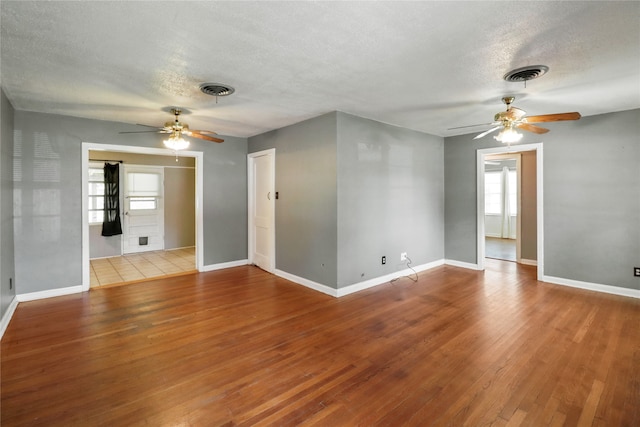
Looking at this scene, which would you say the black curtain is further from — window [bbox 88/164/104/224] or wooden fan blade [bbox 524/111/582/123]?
wooden fan blade [bbox 524/111/582/123]

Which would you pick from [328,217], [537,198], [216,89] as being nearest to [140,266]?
[328,217]

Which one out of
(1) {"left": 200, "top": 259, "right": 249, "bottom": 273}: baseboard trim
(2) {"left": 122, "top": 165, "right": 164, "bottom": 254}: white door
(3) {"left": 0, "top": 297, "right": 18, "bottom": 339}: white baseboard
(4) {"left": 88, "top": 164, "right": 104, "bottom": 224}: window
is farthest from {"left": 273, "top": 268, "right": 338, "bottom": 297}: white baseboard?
(4) {"left": 88, "top": 164, "right": 104, "bottom": 224}: window

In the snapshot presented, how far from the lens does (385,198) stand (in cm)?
478

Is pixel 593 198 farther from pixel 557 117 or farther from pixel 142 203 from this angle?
pixel 142 203

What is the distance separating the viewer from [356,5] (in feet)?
5.89

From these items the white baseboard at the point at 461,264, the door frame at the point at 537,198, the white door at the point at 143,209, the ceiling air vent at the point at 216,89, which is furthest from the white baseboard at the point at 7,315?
the door frame at the point at 537,198

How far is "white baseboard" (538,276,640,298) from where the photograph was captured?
4041 millimetres

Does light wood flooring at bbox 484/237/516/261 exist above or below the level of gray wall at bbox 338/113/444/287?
below

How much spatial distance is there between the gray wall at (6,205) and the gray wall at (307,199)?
3248 millimetres

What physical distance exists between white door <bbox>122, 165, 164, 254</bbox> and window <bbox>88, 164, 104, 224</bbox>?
0.44 metres

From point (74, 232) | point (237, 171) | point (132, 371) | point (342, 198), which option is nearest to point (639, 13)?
point (342, 198)

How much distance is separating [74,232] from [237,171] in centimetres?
267

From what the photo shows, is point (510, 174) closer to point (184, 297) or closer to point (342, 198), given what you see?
point (342, 198)

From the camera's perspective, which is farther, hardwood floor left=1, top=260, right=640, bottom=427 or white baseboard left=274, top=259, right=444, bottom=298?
white baseboard left=274, top=259, right=444, bottom=298
